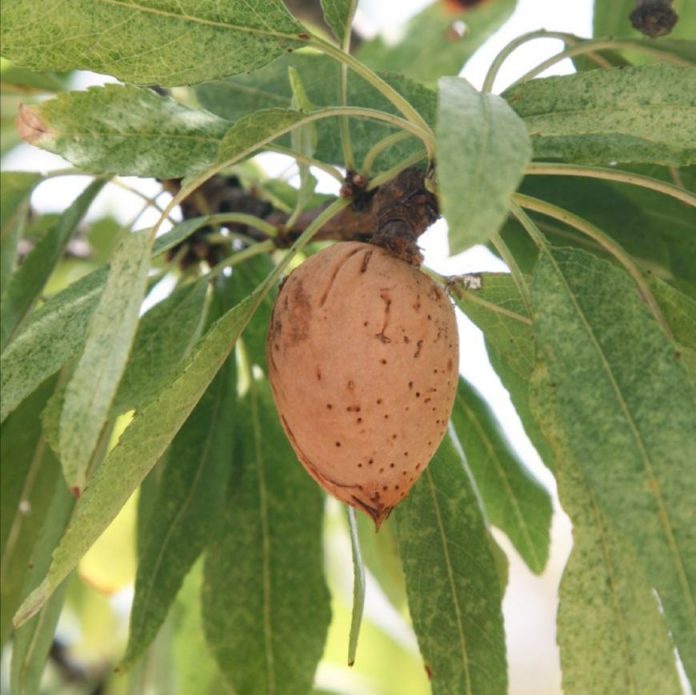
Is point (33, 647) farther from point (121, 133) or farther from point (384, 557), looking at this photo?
point (384, 557)

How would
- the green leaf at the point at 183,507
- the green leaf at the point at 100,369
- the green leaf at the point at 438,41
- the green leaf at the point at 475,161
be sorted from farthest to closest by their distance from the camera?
the green leaf at the point at 438,41 < the green leaf at the point at 183,507 < the green leaf at the point at 100,369 < the green leaf at the point at 475,161

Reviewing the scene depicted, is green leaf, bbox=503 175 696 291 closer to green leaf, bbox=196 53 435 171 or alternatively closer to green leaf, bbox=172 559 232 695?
green leaf, bbox=196 53 435 171

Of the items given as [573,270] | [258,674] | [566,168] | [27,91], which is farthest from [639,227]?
[27,91]

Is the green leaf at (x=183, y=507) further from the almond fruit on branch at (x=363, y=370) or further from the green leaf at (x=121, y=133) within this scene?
the green leaf at (x=121, y=133)

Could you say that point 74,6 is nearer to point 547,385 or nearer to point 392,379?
point 392,379

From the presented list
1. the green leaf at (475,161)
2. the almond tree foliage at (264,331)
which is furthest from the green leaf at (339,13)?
the green leaf at (475,161)

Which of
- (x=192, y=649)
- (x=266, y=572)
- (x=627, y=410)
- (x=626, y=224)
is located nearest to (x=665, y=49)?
(x=626, y=224)
